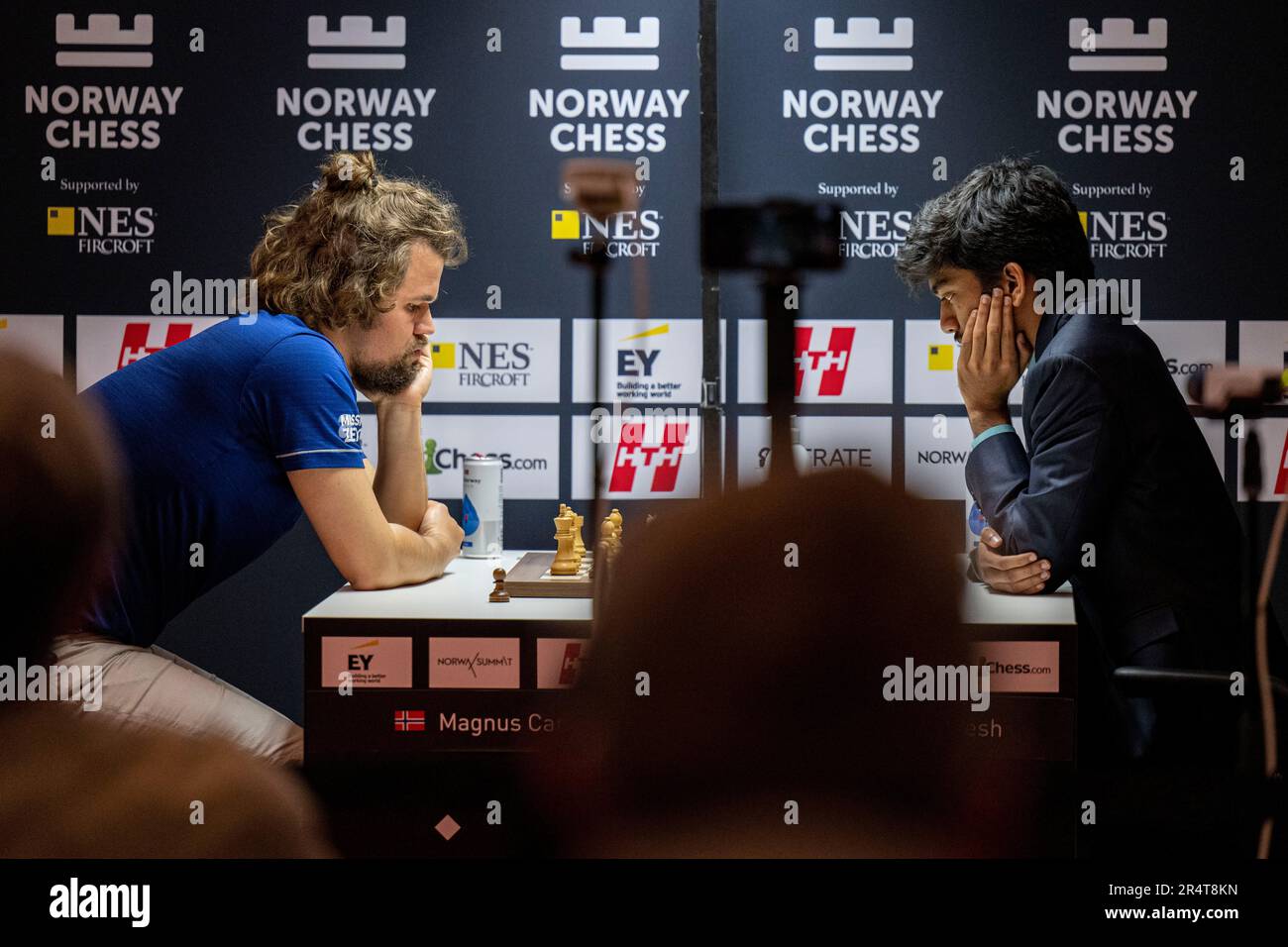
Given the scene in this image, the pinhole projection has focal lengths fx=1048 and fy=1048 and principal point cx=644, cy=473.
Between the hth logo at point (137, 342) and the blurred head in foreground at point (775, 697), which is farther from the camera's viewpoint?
the hth logo at point (137, 342)

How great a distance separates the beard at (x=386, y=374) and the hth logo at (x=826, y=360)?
665 mm

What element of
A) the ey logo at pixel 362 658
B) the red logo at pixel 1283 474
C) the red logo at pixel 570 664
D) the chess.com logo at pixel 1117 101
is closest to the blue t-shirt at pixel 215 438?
the ey logo at pixel 362 658

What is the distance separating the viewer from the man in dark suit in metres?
1.75

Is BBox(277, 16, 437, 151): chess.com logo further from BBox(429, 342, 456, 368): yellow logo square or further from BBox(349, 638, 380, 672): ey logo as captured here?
BBox(349, 638, 380, 672): ey logo

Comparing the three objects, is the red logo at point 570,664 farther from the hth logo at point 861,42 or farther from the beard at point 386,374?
the hth logo at point 861,42

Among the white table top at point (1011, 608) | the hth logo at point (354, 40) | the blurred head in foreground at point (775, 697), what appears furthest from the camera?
the hth logo at point (354, 40)

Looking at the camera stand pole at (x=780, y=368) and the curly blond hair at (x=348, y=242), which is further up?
the curly blond hair at (x=348, y=242)

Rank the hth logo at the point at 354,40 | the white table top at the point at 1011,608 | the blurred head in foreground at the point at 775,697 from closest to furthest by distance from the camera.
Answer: the blurred head in foreground at the point at 775,697 → the white table top at the point at 1011,608 → the hth logo at the point at 354,40

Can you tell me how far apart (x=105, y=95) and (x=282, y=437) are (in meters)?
0.70

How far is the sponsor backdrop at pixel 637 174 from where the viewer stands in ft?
5.95

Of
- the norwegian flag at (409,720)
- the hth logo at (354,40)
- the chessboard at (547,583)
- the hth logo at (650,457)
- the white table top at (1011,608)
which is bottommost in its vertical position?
the norwegian flag at (409,720)

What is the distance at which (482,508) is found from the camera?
6.18 ft

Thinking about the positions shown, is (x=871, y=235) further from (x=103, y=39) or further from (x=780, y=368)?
(x=103, y=39)
